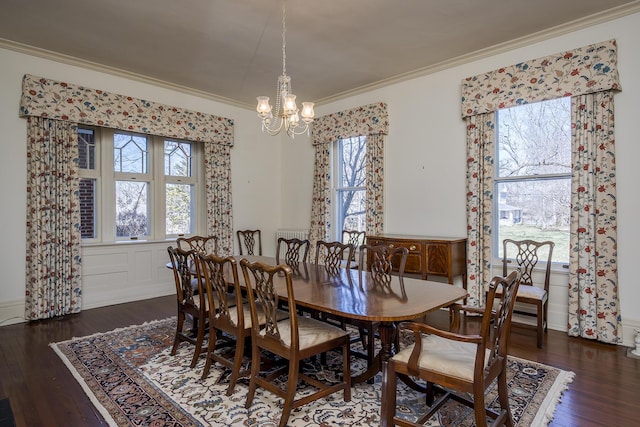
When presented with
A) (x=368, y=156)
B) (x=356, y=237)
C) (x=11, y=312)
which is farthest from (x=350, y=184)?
(x=11, y=312)

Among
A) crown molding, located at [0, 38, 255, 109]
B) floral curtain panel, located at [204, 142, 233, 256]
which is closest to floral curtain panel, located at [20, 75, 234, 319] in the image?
crown molding, located at [0, 38, 255, 109]

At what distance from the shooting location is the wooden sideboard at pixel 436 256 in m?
3.82

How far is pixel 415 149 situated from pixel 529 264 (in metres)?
1.86

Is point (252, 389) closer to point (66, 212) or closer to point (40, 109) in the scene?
A: point (66, 212)

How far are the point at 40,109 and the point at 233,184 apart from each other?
2.55 metres

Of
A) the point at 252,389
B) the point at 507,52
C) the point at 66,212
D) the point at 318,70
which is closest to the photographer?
the point at 252,389

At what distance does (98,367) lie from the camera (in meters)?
2.76

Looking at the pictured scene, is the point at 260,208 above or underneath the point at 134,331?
above

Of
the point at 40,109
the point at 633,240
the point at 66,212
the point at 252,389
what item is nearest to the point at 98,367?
the point at 252,389

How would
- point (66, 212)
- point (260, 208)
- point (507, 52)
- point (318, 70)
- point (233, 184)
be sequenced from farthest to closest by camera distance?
1. point (260, 208)
2. point (233, 184)
3. point (318, 70)
4. point (66, 212)
5. point (507, 52)

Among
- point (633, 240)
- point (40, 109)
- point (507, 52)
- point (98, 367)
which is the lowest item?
point (98, 367)

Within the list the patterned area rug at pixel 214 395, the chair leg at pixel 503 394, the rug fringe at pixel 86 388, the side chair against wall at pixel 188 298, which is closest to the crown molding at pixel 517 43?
the patterned area rug at pixel 214 395

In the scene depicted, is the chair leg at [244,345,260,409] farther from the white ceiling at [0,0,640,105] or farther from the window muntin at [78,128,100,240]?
the window muntin at [78,128,100,240]

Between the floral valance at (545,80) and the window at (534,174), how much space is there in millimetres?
220
